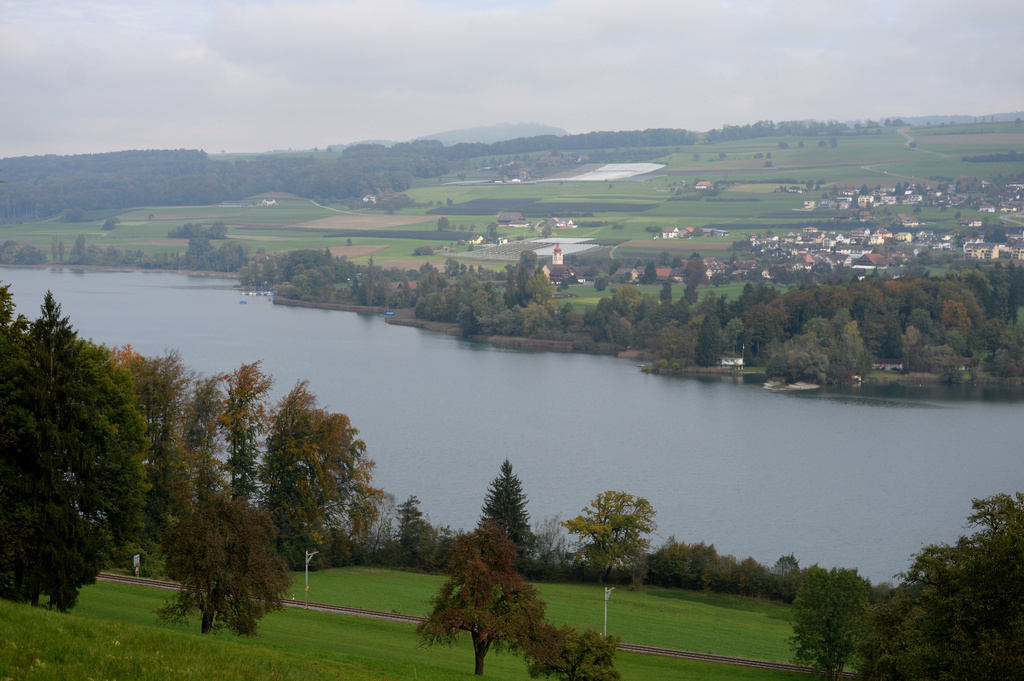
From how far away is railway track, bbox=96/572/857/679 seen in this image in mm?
17734

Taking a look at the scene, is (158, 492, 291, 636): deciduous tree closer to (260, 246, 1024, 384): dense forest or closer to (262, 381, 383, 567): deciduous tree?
(262, 381, 383, 567): deciduous tree

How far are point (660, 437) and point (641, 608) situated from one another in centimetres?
1960

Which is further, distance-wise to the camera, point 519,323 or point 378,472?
point 519,323

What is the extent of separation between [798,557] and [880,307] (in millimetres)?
39158

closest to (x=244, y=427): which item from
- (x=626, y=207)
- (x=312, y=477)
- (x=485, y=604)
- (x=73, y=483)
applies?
(x=312, y=477)

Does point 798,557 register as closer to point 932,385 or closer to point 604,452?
point 604,452

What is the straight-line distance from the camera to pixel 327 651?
1287 centimetres

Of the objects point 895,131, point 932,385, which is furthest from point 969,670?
point 895,131

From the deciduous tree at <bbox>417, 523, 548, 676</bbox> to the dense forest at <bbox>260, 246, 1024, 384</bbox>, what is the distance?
45.0m

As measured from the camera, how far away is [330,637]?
14969 mm

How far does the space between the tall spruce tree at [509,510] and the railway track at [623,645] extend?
20.4ft

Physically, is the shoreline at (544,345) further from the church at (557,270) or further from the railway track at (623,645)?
the railway track at (623,645)

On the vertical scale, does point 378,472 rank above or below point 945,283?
below

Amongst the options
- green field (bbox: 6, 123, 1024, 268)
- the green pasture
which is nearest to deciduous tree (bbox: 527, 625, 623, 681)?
the green pasture
